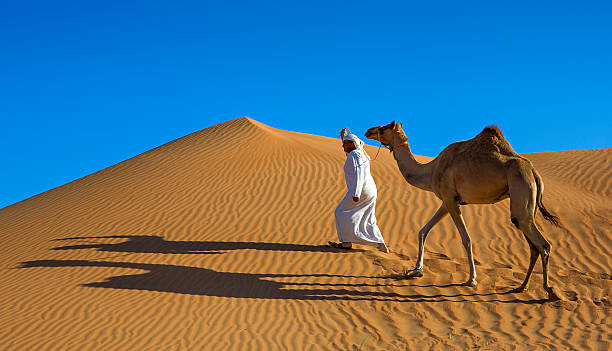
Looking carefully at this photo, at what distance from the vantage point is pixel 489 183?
8188 millimetres

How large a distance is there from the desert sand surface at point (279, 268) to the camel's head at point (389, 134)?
86.0 inches

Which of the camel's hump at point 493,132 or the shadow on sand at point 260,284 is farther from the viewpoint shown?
the shadow on sand at point 260,284

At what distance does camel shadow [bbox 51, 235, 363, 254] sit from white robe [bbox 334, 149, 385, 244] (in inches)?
21.3

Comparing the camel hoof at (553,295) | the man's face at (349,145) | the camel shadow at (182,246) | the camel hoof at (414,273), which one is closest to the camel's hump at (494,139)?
the camel hoof at (553,295)

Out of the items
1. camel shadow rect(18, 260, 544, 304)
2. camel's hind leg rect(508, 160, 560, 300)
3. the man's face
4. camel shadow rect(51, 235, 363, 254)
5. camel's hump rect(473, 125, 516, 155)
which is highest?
the man's face

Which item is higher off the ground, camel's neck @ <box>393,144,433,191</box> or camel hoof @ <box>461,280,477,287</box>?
camel's neck @ <box>393,144,433,191</box>

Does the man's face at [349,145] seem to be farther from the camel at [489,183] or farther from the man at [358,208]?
the camel at [489,183]

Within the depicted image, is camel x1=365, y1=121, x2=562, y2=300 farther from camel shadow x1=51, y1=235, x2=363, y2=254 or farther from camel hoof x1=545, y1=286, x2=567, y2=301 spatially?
camel shadow x1=51, y1=235, x2=363, y2=254

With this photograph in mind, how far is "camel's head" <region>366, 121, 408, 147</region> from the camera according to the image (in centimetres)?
977

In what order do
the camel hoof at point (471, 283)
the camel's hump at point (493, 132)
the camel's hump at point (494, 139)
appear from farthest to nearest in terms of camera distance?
1. the camel hoof at point (471, 283)
2. the camel's hump at point (493, 132)
3. the camel's hump at point (494, 139)

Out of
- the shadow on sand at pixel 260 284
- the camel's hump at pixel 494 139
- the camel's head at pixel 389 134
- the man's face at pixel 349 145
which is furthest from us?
the man's face at pixel 349 145

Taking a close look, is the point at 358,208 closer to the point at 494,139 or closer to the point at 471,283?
the point at 471,283

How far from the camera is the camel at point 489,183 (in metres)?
7.75

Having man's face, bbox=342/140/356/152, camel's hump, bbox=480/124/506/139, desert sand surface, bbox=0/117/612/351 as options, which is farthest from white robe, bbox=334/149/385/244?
camel's hump, bbox=480/124/506/139
